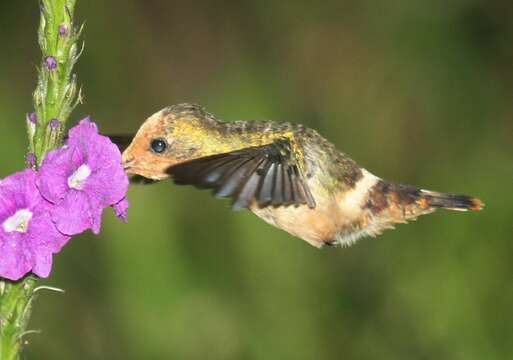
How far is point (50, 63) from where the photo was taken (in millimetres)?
1938

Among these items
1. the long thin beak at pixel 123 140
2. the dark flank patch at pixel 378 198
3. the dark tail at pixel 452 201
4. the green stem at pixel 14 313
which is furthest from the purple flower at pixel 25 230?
the dark tail at pixel 452 201

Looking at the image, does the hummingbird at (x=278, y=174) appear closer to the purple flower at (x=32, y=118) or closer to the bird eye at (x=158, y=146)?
the bird eye at (x=158, y=146)

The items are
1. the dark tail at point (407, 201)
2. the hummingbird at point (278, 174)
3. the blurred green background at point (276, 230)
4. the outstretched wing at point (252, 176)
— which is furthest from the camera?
the blurred green background at point (276, 230)

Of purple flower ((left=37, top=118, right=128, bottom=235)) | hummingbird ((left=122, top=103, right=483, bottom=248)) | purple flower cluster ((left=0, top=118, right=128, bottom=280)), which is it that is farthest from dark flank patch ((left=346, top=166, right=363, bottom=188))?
purple flower cluster ((left=0, top=118, right=128, bottom=280))

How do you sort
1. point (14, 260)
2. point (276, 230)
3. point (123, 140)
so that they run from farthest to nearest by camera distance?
point (276, 230) < point (123, 140) < point (14, 260)

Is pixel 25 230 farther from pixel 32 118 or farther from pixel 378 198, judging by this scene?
pixel 378 198

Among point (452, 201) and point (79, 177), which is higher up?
point (79, 177)

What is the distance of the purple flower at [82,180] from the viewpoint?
189cm

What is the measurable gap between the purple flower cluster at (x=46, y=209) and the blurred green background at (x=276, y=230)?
208cm

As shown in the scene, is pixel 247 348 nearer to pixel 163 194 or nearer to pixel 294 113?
pixel 163 194

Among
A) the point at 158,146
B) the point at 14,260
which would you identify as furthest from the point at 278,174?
the point at 14,260

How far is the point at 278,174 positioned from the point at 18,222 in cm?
86

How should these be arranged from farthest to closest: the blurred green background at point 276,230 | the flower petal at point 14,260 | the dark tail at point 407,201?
the blurred green background at point 276,230 < the dark tail at point 407,201 < the flower petal at point 14,260

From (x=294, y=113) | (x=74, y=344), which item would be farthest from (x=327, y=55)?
(x=74, y=344)
